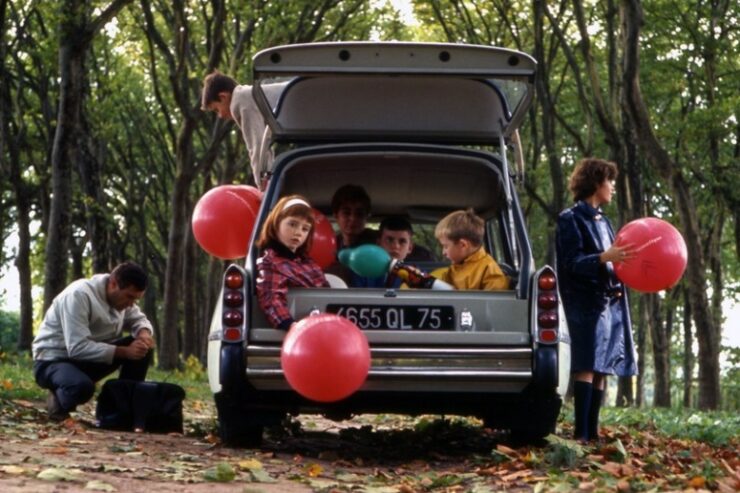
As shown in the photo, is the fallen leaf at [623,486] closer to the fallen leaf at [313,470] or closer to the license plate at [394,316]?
the fallen leaf at [313,470]

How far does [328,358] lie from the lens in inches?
279

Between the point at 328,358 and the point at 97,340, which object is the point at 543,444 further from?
the point at 97,340

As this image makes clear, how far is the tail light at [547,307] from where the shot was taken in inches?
312

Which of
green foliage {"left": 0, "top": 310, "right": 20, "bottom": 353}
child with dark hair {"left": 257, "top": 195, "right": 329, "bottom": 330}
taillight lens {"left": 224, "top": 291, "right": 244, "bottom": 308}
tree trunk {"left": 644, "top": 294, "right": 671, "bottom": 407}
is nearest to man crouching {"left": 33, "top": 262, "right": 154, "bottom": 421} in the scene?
child with dark hair {"left": 257, "top": 195, "right": 329, "bottom": 330}

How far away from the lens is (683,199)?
1797cm

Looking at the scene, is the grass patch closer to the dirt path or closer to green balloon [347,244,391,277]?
the dirt path

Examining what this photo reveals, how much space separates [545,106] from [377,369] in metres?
17.5

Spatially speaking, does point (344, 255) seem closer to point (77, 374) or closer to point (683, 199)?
point (77, 374)

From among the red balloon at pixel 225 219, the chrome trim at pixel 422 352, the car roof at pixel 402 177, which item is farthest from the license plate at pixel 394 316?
the red balloon at pixel 225 219

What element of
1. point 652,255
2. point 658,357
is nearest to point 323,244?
point 652,255

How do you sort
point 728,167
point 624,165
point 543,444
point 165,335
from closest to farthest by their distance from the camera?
point 543,444 < point 624,165 < point 728,167 < point 165,335

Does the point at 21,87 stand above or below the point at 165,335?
above

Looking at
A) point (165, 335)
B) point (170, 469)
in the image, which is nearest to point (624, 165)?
point (165, 335)

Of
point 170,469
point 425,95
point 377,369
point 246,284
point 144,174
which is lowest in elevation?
point 170,469
